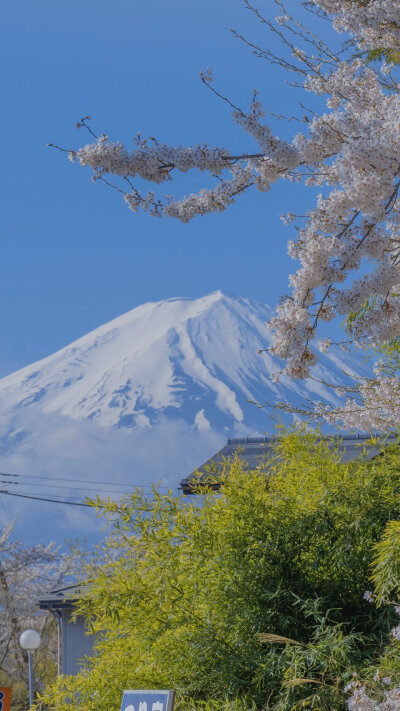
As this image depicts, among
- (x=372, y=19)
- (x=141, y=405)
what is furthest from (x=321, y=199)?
(x=141, y=405)

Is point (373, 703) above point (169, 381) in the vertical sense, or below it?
below

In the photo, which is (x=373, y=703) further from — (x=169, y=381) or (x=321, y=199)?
(x=169, y=381)

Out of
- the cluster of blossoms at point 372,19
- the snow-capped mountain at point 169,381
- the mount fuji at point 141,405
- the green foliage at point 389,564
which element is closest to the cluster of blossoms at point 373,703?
the green foliage at point 389,564

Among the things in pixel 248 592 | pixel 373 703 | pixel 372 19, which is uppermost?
pixel 372 19

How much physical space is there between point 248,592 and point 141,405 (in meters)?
180

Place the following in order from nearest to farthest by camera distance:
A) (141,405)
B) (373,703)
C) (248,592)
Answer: (373,703)
(248,592)
(141,405)

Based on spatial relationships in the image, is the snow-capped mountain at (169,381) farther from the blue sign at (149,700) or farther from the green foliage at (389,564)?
the blue sign at (149,700)

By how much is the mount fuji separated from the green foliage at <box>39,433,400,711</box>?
6270 inches

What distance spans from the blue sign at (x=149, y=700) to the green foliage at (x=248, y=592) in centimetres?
56

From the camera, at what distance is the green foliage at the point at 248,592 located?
4301 mm

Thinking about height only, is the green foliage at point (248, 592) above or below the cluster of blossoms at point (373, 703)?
above

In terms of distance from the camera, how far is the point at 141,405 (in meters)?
184

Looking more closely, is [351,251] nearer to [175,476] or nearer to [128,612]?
[128,612]

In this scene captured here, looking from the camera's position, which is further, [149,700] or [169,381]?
[169,381]
